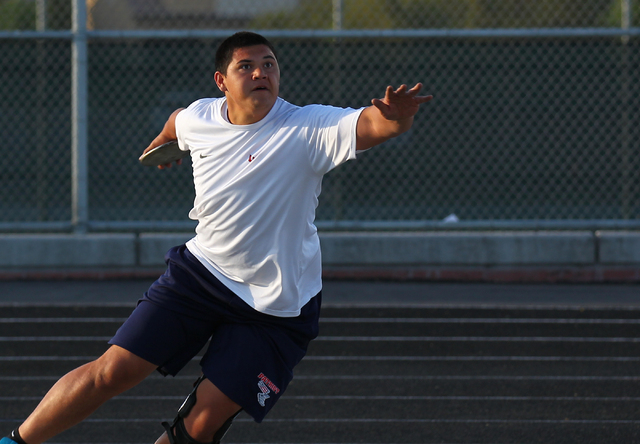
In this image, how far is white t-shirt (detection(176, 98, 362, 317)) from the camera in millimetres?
3133

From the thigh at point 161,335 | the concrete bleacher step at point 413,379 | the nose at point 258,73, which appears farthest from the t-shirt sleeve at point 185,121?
the concrete bleacher step at point 413,379

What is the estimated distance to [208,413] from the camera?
3.10m

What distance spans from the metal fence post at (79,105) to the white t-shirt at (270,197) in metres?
5.17

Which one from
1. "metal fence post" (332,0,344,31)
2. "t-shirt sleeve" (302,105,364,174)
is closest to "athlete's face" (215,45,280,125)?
"t-shirt sleeve" (302,105,364,174)

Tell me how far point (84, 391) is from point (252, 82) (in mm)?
1214

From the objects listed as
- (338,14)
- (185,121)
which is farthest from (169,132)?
(338,14)

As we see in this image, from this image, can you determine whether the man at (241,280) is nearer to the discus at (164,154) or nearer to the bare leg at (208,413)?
the bare leg at (208,413)

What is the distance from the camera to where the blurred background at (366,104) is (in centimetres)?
820

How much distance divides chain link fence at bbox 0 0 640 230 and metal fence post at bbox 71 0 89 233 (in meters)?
0.05

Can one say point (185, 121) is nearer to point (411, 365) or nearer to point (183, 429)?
point (183, 429)

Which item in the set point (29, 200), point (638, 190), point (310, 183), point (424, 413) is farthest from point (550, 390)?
point (29, 200)

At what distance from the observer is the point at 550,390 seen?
511 centimetres

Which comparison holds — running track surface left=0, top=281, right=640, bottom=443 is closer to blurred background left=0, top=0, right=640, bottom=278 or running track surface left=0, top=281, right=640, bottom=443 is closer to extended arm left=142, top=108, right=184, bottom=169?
blurred background left=0, top=0, right=640, bottom=278

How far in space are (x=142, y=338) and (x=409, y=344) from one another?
3277mm
